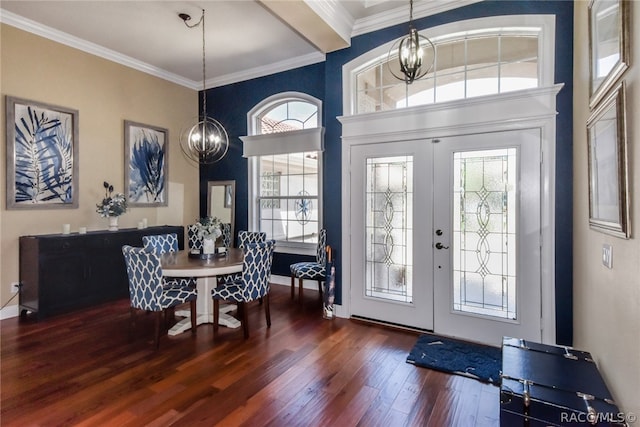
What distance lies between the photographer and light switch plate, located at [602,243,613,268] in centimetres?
193

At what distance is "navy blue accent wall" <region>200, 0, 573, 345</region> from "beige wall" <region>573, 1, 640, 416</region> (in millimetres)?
107

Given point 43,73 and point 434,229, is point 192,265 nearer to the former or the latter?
point 434,229

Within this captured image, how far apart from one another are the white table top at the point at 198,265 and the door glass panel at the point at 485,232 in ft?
7.62

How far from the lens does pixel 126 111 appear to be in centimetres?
533

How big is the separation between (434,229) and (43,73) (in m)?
5.21

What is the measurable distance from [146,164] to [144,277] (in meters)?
3.02

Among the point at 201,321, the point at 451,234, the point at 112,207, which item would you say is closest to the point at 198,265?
the point at 201,321

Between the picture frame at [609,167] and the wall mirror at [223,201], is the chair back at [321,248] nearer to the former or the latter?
the wall mirror at [223,201]

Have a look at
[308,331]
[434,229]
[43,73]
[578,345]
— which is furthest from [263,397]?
[43,73]

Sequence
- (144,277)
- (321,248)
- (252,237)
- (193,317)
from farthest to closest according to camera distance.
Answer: (252,237)
(321,248)
(193,317)
(144,277)

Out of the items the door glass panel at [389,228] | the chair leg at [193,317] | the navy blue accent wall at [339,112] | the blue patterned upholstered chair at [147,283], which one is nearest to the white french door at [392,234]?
the door glass panel at [389,228]

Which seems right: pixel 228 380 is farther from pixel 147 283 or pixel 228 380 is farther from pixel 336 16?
pixel 336 16

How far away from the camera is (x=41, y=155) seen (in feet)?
14.3

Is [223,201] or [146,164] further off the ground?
[146,164]
